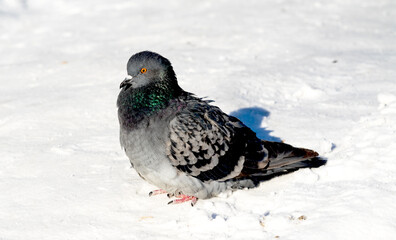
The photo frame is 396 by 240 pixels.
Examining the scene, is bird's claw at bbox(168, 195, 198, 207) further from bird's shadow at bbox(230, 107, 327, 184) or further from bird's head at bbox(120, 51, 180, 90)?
bird's shadow at bbox(230, 107, 327, 184)

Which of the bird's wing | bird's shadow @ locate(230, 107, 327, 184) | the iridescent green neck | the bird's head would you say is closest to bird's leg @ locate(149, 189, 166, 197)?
the bird's wing

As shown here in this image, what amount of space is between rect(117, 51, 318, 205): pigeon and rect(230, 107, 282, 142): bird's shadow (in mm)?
901

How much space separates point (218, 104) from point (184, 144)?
1.72 metres

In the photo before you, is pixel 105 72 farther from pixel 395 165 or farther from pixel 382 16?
pixel 382 16

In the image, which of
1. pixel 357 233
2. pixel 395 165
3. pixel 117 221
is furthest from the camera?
pixel 395 165

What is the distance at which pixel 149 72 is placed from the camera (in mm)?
4496

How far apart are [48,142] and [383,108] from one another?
330cm

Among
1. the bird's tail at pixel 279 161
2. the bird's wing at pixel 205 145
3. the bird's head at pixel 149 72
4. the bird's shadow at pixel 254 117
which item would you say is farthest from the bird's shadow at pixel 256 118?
the bird's head at pixel 149 72

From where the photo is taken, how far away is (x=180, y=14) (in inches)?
392

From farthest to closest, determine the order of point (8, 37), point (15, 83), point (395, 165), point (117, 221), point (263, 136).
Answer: point (8, 37) < point (15, 83) < point (263, 136) < point (395, 165) < point (117, 221)

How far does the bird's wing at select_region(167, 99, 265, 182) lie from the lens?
13.6 ft

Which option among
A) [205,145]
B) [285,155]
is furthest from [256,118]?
[205,145]

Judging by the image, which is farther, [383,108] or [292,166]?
[383,108]

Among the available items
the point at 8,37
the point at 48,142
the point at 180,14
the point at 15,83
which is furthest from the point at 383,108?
the point at 8,37
